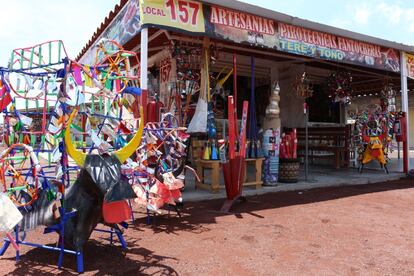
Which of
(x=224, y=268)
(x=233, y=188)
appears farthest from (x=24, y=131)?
(x=233, y=188)

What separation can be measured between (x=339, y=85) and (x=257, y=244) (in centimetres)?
810

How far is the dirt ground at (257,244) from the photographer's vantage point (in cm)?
319

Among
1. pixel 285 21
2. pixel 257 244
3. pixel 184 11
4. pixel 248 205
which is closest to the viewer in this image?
pixel 257 244

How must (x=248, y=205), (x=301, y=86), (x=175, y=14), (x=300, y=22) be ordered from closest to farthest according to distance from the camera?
(x=175, y=14) → (x=248, y=205) → (x=300, y=22) → (x=301, y=86)

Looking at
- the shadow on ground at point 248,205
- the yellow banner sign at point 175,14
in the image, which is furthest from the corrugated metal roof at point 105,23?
the shadow on ground at point 248,205

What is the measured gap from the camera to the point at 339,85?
35.0ft

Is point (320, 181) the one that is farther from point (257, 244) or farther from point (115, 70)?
point (115, 70)

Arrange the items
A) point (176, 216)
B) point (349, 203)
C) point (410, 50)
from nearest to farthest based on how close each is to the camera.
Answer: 1. point (176, 216)
2. point (349, 203)
3. point (410, 50)

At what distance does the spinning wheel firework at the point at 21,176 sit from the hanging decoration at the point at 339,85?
31.0ft

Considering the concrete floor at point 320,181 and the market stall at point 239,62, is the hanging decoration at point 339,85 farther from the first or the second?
the concrete floor at point 320,181

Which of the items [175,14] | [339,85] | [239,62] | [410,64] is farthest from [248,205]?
[410,64]

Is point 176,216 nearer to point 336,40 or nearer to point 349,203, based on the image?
point 349,203

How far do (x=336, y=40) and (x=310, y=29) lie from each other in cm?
91

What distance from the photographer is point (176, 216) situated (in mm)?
5086
